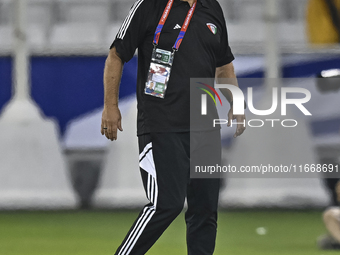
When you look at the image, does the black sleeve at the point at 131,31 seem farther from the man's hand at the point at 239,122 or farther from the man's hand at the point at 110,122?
the man's hand at the point at 239,122

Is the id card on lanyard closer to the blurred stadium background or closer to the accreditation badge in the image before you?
the accreditation badge

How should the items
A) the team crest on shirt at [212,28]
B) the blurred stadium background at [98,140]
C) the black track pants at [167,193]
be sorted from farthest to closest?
the blurred stadium background at [98,140], the team crest on shirt at [212,28], the black track pants at [167,193]

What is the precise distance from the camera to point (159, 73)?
2.90m

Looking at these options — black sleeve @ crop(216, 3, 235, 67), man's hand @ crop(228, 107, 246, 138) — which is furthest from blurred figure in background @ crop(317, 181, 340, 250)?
black sleeve @ crop(216, 3, 235, 67)

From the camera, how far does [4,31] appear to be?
8867mm

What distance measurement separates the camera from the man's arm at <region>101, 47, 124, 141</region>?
2850mm

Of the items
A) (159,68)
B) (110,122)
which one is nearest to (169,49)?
(159,68)

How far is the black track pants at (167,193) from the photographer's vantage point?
9.19 feet

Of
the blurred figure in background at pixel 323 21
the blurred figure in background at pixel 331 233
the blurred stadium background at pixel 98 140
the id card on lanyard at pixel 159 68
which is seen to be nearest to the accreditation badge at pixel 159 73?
the id card on lanyard at pixel 159 68

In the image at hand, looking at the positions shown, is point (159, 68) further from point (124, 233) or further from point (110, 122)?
point (124, 233)

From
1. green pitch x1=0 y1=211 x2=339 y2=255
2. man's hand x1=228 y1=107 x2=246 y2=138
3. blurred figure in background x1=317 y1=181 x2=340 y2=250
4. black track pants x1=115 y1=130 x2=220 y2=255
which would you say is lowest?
green pitch x1=0 y1=211 x2=339 y2=255

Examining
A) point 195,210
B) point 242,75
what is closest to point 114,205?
point 242,75

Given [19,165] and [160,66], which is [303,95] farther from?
[160,66]
